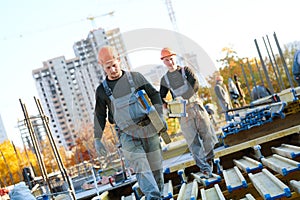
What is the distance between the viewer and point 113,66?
430 centimetres

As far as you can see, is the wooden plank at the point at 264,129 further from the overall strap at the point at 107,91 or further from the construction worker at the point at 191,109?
the overall strap at the point at 107,91

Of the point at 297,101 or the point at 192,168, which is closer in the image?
the point at 192,168

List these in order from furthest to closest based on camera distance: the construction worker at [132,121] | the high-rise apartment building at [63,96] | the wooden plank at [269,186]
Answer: the high-rise apartment building at [63,96] → the construction worker at [132,121] → the wooden plank at [269,186]

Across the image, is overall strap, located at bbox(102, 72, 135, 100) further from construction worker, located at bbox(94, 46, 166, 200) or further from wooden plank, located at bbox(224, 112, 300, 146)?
wooden plank, located at bbox(224, 112, 300, 146)

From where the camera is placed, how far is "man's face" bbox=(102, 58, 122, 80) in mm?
4301

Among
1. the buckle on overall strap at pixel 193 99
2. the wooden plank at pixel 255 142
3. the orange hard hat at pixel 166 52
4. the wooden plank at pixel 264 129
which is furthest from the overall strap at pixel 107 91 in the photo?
the wooden plank at pixel 264 129

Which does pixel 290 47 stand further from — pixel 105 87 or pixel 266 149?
pixel 105 87

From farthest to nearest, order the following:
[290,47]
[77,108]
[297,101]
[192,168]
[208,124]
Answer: [77,108]
[290,47]
[297,101]
[192,168]
[208,124]

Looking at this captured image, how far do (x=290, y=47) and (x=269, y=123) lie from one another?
2826cm

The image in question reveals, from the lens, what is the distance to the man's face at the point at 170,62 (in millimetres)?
5293

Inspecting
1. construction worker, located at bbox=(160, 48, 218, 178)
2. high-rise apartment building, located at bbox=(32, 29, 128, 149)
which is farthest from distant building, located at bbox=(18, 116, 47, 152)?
high-rise apartment building, located at bbox=(32, 29, 128, 149)

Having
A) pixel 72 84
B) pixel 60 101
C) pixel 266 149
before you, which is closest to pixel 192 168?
pixel 266 149

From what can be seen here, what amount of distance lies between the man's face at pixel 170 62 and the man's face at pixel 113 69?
1.05 meters

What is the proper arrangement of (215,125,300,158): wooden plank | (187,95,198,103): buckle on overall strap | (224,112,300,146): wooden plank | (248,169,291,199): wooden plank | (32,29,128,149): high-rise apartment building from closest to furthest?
(248,169,291,199): wooden plank → (187,95,198,103): buckle on overall strap → (215,125,300,158): wooden plank → (224,112,300,146): wooden plank → (32,29,128,149): high-rise apartment building
